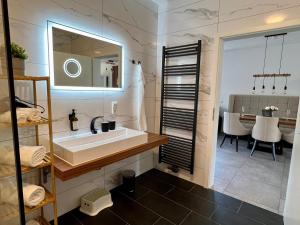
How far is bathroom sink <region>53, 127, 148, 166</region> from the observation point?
1504 mm

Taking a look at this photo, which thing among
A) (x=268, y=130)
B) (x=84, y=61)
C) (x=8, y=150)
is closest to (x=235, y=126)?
(x=268, y=130)

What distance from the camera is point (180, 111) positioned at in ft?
8.71

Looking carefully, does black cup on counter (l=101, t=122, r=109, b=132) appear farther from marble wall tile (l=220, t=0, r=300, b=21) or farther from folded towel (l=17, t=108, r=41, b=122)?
marble wall tile (l=220, t=0, r=300, b=21)

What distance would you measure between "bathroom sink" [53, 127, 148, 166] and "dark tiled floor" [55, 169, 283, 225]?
0.77 m

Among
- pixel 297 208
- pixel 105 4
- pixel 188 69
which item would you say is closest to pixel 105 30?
pixel 105 4

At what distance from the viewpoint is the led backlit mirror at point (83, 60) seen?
171 centimetres

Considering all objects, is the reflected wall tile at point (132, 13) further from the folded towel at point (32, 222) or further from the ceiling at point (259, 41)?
the ceiling at point (259, 41)

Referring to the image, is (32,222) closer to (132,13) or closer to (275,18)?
(132,13)

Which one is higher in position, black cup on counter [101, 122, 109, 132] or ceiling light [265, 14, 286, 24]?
ceiling light [265, 14, 286, 24]

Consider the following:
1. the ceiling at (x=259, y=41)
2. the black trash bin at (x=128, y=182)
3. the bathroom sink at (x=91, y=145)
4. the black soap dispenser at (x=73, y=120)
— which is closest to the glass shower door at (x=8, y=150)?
the bathroom sink at (x=91, y=145)

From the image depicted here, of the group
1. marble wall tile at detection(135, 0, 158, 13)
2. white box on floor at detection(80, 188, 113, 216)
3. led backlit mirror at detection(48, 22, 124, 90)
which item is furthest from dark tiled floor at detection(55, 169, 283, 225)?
marble wall tile at detection(135, 0, 158, 13)

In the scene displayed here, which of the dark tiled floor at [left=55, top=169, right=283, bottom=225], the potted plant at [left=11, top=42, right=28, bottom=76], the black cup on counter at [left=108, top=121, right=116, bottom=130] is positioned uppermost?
the potted plant at [left=11, top=42, right=28, bottom=76]

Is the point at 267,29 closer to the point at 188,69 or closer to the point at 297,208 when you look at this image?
the point at 188,69

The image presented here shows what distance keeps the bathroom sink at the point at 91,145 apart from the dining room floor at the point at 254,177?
1.52m
